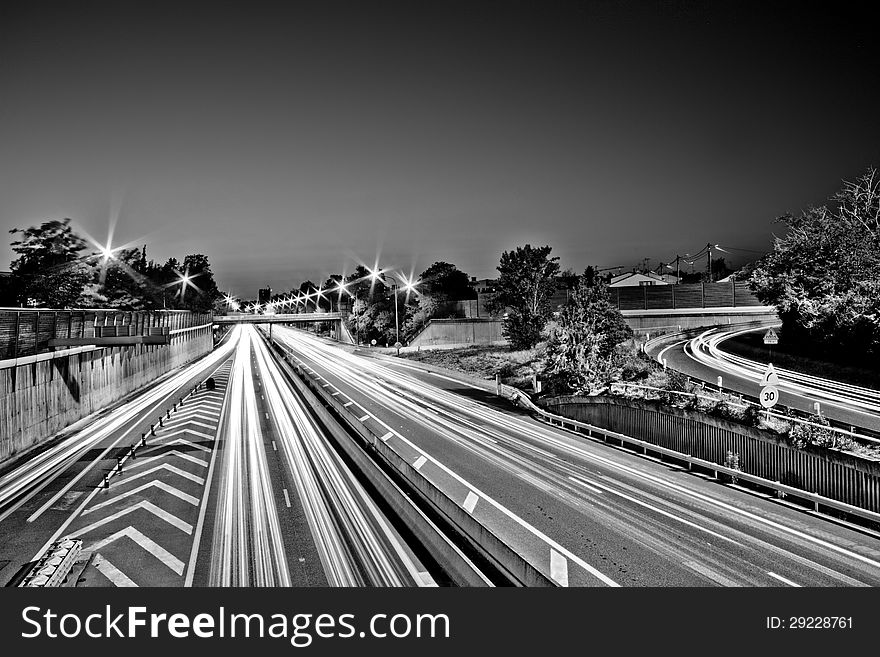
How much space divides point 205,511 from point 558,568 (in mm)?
10684

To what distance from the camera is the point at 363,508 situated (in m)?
15.9

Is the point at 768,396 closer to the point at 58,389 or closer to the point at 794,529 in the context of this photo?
the point at 794,529

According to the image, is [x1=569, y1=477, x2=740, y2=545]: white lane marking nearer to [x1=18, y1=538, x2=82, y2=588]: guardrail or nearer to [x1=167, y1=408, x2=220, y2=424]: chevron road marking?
[x1=18, y1=538, x2=82, y2=588]: guardrail

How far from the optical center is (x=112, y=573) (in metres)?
12.2

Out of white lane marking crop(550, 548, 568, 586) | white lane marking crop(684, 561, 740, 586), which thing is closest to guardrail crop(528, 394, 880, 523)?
white lane marking crop(684, 561, 740, 586)

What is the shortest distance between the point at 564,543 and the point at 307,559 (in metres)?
6.32

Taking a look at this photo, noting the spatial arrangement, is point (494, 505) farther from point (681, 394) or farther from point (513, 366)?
point (513, 366)

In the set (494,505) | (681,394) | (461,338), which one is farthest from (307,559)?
(461,338)

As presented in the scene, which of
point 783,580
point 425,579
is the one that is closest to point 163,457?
point 425,579

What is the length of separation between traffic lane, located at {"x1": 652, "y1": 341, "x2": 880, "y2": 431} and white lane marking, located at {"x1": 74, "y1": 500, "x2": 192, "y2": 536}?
2399 centimetres

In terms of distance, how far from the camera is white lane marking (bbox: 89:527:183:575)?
12.6m

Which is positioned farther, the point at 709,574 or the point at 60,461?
the point at 60,461

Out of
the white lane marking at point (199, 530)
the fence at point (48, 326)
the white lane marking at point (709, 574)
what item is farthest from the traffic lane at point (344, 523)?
the fence at point (48, 326)

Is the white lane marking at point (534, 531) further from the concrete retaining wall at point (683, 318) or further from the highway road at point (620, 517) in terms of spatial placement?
the concrete retaining wall at point (683, 318)
